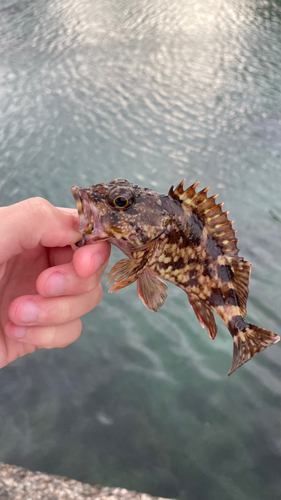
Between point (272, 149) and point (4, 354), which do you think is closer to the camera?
point (4, 354)

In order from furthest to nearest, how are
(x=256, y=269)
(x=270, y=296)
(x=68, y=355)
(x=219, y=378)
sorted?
1. (x=256, y=269)
2. (x=270, y=296)
3. (x=68, y=355)
4. (x=219, y=378)

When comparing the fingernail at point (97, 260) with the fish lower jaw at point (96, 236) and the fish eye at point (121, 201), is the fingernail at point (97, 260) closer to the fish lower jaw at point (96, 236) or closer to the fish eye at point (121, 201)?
the fish lower jaw at point (96, 236)

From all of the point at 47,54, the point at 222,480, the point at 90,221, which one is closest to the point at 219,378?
the point at 222,480

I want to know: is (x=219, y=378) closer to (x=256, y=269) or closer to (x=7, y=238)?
(x=256, y=269)

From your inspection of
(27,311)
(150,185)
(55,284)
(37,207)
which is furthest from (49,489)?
(150,185)

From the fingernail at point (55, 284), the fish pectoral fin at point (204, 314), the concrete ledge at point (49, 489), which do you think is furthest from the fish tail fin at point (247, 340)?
the concrete ledge at point (49, 489)

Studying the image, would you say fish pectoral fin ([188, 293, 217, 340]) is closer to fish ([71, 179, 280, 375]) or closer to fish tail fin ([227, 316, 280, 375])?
fish ([71, 179, 280, 375])

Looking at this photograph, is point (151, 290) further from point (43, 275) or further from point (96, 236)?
point (43, 275)
